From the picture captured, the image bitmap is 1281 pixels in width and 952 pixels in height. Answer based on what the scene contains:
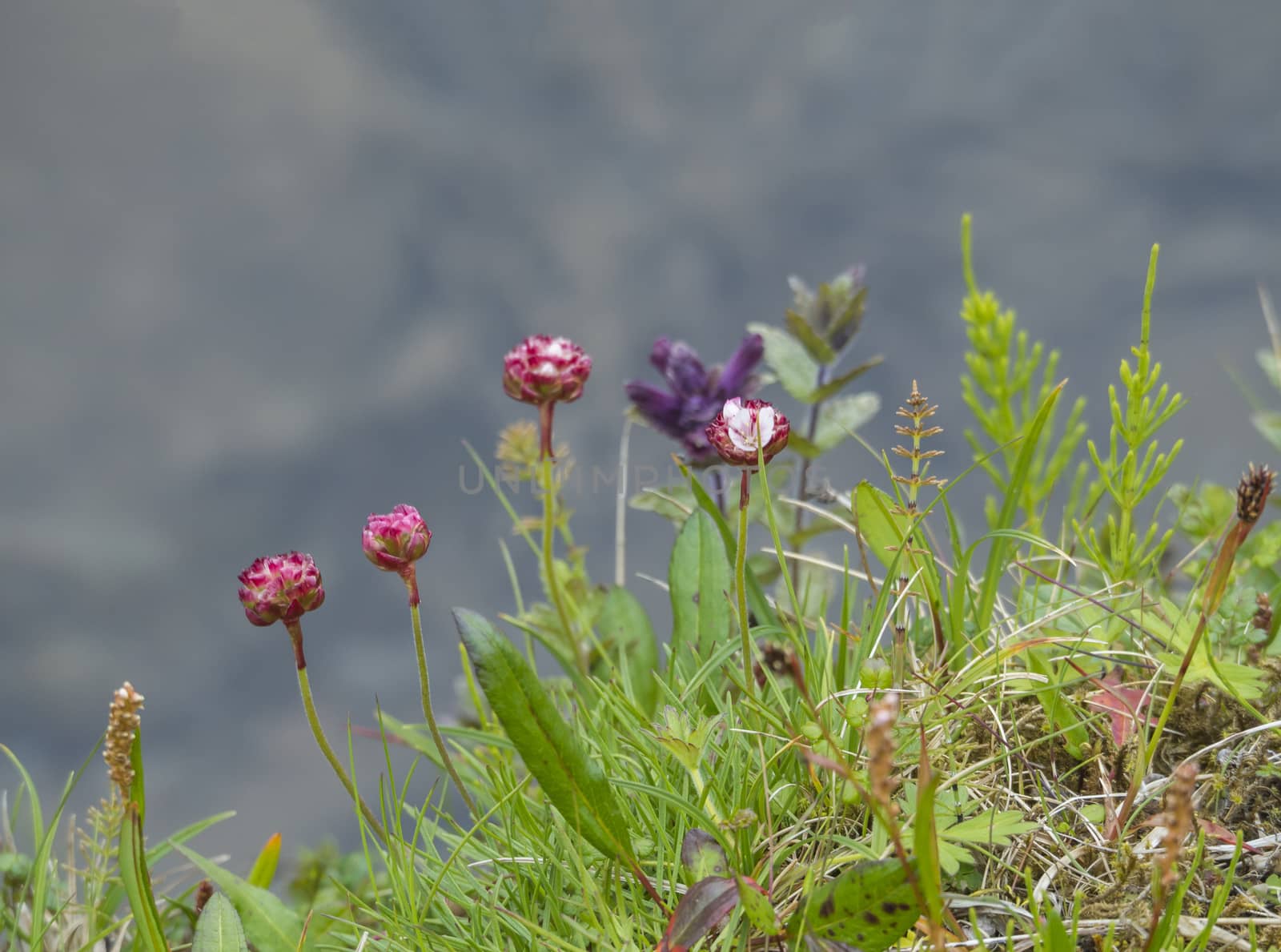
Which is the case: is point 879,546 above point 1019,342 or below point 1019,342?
below

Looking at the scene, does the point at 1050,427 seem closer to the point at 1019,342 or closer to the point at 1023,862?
the point at 1019,342

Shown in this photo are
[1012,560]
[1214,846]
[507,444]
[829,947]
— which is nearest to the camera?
[829,947]

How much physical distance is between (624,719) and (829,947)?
0.52 m

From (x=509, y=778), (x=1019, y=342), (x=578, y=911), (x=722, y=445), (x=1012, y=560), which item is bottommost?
(x=578, y=911)

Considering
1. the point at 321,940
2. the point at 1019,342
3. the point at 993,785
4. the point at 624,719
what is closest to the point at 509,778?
the point at 624,719

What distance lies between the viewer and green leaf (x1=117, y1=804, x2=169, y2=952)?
1205 millimetres

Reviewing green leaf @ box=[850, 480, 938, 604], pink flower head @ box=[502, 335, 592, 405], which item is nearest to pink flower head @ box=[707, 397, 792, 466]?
green leaf @ box=[850, 480, 938, 604]

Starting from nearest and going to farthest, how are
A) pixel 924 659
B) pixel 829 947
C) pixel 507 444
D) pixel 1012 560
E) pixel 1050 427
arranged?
pixel 829 947 < pixel 924 659 < pixel 1012 560 < pixel 507 444 < pixel 1050 427

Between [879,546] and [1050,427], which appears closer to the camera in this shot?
[879,546]

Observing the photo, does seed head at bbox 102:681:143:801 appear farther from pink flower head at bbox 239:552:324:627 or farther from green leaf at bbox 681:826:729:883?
green leaf at bbox 681:826:729:883

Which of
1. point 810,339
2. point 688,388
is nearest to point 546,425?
point 688,388

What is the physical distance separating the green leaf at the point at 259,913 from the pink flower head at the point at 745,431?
1.10m

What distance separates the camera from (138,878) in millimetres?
1255

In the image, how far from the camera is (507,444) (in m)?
2.47
